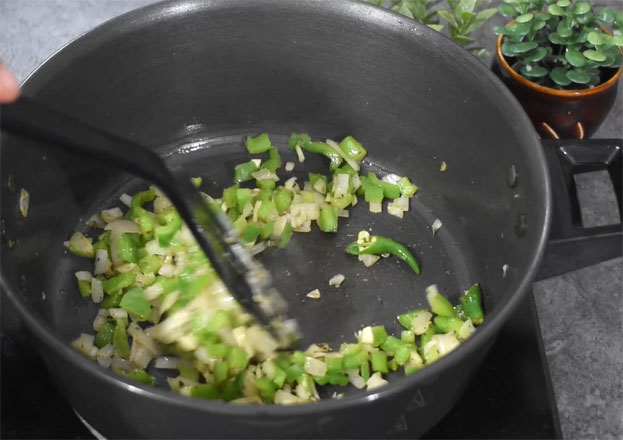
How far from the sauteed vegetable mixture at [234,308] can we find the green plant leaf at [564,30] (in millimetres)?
351

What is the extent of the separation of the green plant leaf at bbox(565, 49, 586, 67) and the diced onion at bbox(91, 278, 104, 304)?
830 millimetres

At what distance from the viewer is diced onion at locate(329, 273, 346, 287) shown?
1.20 m

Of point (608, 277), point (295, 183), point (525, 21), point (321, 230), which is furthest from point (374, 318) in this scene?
point (525, 21)

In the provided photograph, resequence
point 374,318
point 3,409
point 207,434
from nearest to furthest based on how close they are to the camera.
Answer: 1. point 207,434
2. point 3,409
3. point 374,318

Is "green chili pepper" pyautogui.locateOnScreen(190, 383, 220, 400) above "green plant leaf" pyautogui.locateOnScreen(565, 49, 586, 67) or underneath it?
underneath

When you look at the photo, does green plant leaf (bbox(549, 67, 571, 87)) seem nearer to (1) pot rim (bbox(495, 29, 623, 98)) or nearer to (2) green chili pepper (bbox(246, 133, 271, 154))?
(1) pot rim (bbox(495, 29, 623, 98))

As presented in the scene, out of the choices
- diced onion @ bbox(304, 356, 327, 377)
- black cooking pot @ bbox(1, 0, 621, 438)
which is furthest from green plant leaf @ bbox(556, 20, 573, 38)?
diced onion @ bbox(304, 356, 327, 377)

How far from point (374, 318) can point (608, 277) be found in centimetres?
45

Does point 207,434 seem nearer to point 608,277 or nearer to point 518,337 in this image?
point 518,337

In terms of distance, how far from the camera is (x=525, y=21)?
50.4 inches

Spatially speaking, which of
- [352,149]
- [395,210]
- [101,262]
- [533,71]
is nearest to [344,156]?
[352,149]

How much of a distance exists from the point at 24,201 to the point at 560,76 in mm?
881

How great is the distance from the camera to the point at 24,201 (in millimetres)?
1125

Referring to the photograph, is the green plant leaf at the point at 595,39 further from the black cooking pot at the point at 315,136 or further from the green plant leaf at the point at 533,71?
the black cooking pot at the point at 315,136
